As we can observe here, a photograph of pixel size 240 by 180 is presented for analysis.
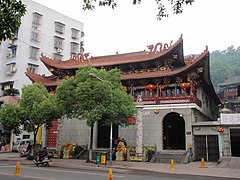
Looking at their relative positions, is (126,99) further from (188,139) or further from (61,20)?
(61,20)

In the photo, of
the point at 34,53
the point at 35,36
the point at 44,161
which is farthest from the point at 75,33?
the point at 44,161

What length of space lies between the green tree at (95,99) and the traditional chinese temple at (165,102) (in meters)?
3.21

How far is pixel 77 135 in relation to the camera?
2833 centimetres

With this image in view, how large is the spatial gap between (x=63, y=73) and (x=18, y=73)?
12.9 m

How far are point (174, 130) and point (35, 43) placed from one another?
2793cm

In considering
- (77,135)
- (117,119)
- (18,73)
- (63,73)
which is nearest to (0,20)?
(117,119)

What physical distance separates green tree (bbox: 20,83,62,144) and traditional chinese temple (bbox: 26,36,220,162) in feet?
16.3

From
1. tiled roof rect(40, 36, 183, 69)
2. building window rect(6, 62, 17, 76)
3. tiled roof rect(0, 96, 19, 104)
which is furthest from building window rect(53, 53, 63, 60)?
tiled roof rect(40, 36, 183, 69)

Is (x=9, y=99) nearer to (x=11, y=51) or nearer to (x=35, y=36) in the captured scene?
(x=11, y=51)

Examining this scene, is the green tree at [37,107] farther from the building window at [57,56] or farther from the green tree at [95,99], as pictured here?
the building window at [57,56]

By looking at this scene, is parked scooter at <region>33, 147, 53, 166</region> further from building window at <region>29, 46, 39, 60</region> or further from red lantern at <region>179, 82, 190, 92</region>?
building window at <region>29, 46, 39, 60</region>

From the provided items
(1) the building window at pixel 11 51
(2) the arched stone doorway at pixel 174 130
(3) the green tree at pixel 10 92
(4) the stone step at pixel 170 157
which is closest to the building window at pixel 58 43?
(1) the building window at pixel 11 51

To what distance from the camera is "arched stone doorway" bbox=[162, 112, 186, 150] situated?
27875mm

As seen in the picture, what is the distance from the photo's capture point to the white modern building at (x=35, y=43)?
4147cm
